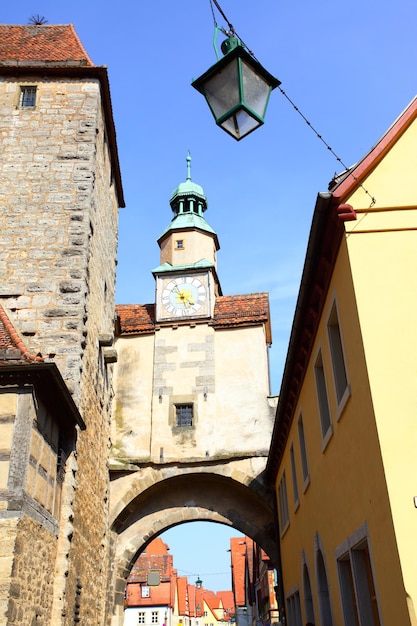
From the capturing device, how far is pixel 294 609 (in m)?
11.8

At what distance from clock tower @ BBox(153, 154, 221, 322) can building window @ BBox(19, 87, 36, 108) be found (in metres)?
5.91

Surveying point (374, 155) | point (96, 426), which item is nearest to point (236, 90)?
point (374, 155)

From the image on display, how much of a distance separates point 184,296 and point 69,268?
6252 millimetres

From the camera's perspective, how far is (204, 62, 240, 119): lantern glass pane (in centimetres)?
422

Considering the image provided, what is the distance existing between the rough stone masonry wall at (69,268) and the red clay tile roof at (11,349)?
99cm

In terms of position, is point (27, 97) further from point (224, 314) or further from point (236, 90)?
point (236, 90)

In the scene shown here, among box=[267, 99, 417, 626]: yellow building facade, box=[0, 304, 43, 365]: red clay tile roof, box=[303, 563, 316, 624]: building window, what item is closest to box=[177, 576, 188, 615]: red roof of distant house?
box=[303, 563, 316, 624]: building window

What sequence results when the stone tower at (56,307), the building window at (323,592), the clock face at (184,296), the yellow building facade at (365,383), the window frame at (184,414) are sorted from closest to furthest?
the yellow building facade at (365,383) < the stone tower at (56,307) < the building window at (323,592) < the window frame at (184,414) < the clock face at (184,296)

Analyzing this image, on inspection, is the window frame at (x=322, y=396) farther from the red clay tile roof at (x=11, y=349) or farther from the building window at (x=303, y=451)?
the red clay tile roof at (x=11, y=349)

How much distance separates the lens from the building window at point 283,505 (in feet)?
39.6

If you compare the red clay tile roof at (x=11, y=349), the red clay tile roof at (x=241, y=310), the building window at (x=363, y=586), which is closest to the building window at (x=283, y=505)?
the red clay tile roof at (x=241, y=310)

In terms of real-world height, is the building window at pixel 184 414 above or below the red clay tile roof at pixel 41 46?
below

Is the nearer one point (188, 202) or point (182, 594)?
point (188, 202)

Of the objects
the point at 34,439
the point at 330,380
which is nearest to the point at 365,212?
the point at 330,380
